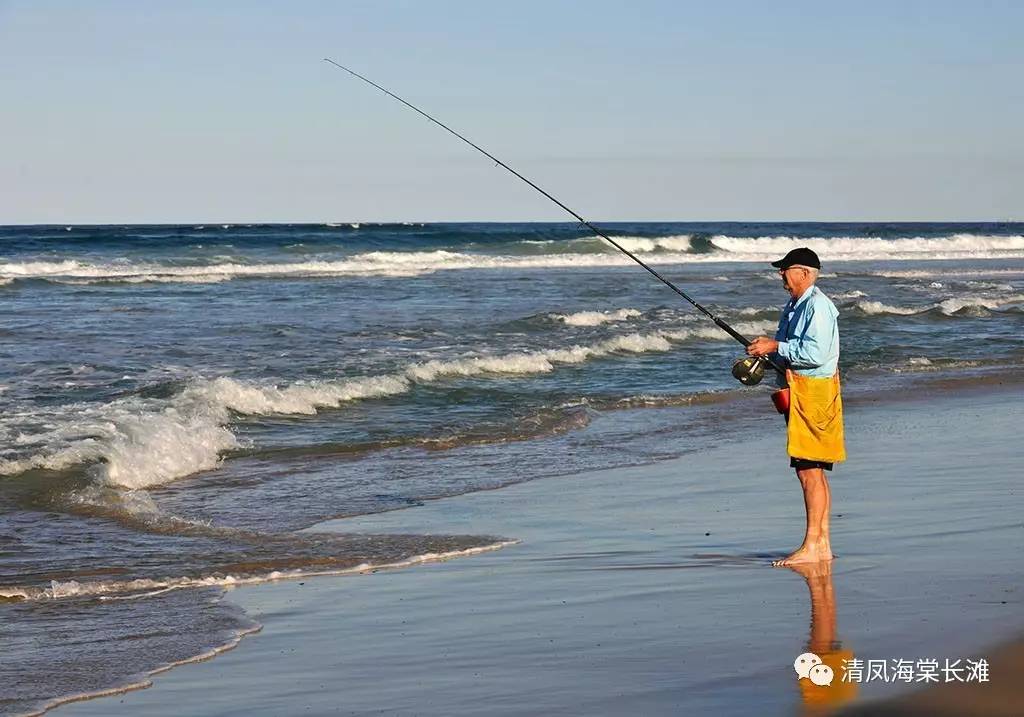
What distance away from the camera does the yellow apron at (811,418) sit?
A: 19.2ft

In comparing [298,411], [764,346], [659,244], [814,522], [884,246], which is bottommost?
[298,411]

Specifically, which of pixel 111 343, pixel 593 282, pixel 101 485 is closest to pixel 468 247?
pixel 593 282

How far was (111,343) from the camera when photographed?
16016 millimetres

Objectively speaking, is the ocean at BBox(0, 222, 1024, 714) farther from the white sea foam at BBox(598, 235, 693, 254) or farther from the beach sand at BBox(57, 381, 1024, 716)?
the white sea foam at BBox(598, 235, 693, 254)

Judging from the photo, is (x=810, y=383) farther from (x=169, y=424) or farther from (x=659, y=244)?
(x=659, y=244)

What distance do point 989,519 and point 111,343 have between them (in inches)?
457

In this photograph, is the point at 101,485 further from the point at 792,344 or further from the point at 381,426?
the point at 792,344

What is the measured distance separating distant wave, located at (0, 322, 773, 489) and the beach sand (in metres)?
2.12

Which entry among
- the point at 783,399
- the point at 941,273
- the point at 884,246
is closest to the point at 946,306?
the point at 941,273

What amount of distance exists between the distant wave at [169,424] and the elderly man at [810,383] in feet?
14.2

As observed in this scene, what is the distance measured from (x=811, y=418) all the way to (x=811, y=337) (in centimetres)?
35

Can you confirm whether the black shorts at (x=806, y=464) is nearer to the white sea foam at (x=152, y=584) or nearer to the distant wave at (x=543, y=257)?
the white sea foam at (x=152, y=584)

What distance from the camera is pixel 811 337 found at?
226 inches

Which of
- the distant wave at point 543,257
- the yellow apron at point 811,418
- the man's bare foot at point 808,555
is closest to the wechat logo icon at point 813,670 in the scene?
the man's bare foot at point 808,555
